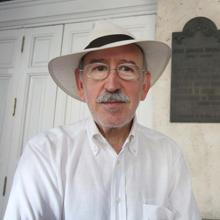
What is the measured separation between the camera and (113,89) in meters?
1.04

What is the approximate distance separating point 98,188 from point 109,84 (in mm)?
388

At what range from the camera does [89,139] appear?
114 cm

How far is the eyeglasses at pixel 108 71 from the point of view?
1067mm

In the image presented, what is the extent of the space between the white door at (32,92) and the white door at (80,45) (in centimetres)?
8

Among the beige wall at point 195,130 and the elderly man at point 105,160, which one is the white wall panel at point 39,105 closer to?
the beige wall at point 195,130

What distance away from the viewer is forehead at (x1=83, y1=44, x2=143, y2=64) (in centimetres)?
107

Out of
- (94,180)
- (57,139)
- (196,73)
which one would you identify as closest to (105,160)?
(94,180)

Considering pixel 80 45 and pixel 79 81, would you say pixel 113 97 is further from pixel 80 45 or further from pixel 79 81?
pixel 80 45

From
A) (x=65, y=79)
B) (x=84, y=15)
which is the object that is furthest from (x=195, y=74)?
(x=84, y=15)

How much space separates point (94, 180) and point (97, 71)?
415mm

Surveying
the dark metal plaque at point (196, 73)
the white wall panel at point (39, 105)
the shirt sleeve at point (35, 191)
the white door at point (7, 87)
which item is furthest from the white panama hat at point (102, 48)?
the white door at point (7, 87)

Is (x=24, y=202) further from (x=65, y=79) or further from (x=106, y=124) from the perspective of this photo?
(x=65, y=79)

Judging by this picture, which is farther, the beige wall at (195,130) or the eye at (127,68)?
the beige wall at (195,130)

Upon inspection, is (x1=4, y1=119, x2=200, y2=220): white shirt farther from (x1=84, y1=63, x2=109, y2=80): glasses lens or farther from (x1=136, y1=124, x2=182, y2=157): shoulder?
(x1=84, y1=63, x2=109, y2=80): glasses lens
